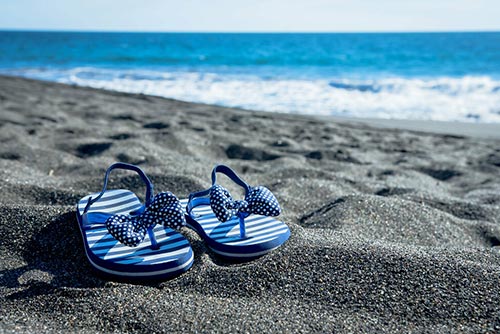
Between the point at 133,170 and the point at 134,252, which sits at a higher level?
the point at 133,170

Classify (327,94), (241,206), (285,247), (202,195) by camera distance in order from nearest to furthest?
(285,247)
(241,206)
(202,195)
(327,94)

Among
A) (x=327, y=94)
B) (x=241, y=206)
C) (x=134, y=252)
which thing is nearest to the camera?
(x=134, y=252)

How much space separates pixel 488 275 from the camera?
1.62 m

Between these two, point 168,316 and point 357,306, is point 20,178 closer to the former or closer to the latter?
point 168,316

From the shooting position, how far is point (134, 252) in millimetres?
1687

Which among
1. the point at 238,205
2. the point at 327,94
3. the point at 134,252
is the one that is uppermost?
the point at 238,205

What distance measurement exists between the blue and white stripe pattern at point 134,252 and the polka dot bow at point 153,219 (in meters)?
0.06

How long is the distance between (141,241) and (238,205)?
422 millimetres

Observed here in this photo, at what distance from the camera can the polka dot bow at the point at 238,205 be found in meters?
1.88

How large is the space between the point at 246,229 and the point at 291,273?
12.6 inches

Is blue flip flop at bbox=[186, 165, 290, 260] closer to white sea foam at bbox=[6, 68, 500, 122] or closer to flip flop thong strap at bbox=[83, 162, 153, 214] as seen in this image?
flip flop thong strap at bbox=[83, 162, 153, 214]

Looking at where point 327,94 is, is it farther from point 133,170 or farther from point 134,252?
point 134,252

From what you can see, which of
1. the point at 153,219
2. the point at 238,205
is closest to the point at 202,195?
the point at 238,205

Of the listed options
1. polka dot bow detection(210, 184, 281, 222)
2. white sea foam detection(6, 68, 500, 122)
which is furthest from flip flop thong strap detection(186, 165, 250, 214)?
white sea foam detection(6, 68, 500, 122)
